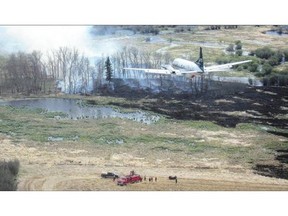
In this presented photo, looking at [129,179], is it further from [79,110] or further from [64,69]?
[64,69]

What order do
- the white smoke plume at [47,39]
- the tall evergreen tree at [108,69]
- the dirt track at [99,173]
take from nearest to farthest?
the white smoke plume at [47,39] < the dirt track at [99,173] < the tall evergreen tree at [108,69]

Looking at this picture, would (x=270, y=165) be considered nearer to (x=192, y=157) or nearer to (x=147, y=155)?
(x=192, y=157)

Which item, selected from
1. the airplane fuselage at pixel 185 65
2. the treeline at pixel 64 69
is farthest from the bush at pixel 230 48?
the treeline at pixel 64 69

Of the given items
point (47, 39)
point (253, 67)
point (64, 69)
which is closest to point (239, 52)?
point (253, 67)

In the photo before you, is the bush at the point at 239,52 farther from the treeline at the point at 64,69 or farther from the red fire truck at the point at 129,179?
the red fire truck at the point at 129,179

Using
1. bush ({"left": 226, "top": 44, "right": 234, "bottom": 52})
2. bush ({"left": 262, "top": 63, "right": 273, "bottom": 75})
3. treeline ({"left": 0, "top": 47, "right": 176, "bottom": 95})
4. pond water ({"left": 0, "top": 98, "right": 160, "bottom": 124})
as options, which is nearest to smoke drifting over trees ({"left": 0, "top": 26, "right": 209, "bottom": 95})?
treeline ({"left": 0, "top": 47, "right": 176, "bottom": 95})
